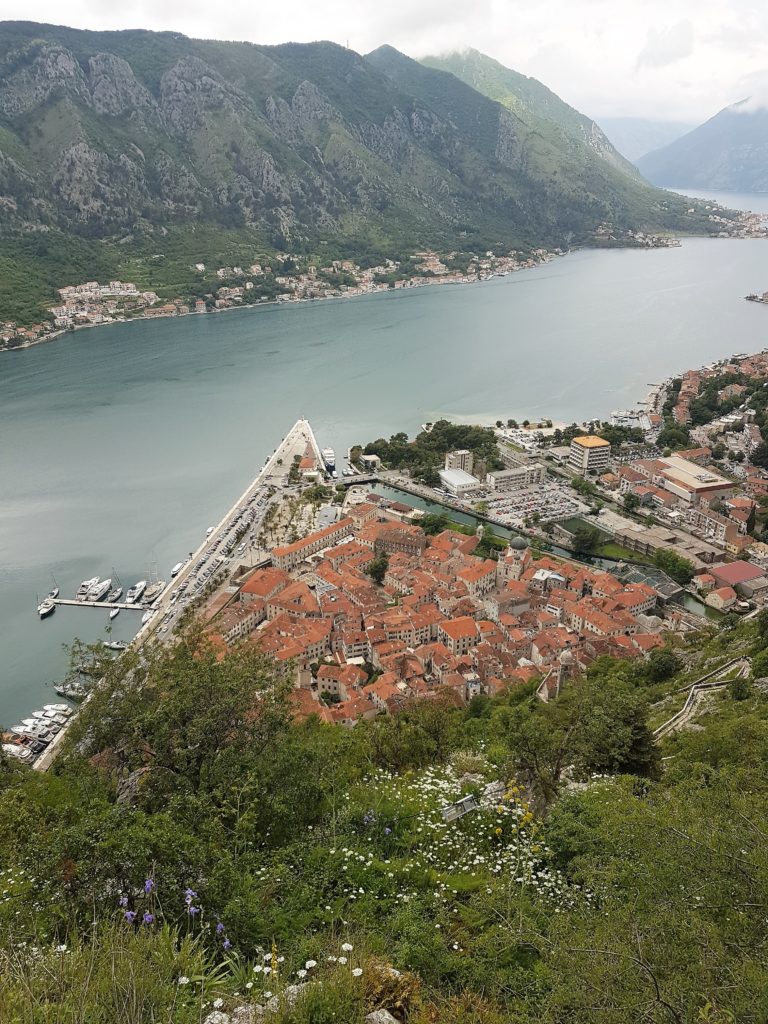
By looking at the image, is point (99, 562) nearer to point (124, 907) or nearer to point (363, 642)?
point (363, 642)

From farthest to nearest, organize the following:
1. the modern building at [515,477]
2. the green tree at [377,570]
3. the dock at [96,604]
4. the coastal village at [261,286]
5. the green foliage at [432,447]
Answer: the coastal village at [261,286]
the green foliage at [432,447]
the modern building at [515,477]
the green tree at [377,570]
the dock at [96,604]

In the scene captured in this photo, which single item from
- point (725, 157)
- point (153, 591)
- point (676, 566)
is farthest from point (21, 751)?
point (725, 157)

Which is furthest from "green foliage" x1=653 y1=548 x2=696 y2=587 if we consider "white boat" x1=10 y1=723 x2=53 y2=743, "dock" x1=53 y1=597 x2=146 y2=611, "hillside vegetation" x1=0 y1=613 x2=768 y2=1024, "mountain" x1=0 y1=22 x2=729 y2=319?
"mountain" x1=0 y1=22 x2=729 y2=319

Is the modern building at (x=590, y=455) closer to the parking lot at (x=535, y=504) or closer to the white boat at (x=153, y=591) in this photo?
the parking lot at (x=535, y=504)

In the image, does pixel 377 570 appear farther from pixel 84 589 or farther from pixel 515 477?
pixel 515 477

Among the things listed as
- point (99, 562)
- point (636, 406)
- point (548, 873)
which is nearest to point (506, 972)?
point (548, 873)

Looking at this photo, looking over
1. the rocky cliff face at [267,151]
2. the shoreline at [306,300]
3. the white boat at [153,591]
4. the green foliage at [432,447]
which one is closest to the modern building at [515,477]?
the green foliage at [432,447]

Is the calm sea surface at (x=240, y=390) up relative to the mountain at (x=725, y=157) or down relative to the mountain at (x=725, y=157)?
down
